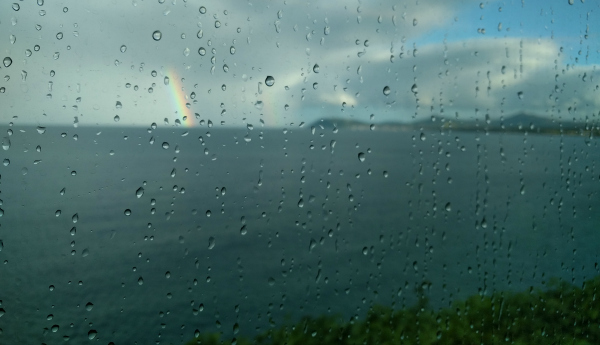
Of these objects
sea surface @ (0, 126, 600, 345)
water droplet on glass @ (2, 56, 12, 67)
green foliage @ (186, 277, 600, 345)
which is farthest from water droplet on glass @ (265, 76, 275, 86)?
green foliage @ (186, 277, 600, 345)

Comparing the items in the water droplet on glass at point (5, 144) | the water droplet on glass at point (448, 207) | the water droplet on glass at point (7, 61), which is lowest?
the water droplet on glass at point (448, 207)

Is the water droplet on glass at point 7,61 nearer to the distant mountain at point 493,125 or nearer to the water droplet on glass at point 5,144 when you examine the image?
the water droplet on glass at point 5,144

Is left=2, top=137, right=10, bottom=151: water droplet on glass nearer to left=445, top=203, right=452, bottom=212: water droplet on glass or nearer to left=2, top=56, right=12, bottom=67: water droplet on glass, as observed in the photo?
left=2, top=56, right=12, bottom=67: water droplet on glass

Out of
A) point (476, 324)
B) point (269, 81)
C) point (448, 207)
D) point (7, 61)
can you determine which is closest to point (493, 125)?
point (448, 207)

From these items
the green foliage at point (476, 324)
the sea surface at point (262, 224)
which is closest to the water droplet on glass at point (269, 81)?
the sea surface at point (262, 224)

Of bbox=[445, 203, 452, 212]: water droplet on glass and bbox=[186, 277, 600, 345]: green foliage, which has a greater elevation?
bbox=[445, 203, 452, 212]: water droplet on glass

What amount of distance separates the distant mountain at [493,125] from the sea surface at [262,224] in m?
0.04

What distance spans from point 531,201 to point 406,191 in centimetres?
96

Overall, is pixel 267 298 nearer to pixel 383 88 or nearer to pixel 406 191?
pixel 406 191

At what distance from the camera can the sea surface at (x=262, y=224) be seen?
1950mm

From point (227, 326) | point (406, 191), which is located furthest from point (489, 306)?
point (227, 326)

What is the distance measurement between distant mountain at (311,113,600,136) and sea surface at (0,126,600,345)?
44 millimetres

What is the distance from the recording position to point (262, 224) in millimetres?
2348

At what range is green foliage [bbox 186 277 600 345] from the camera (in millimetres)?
2457
